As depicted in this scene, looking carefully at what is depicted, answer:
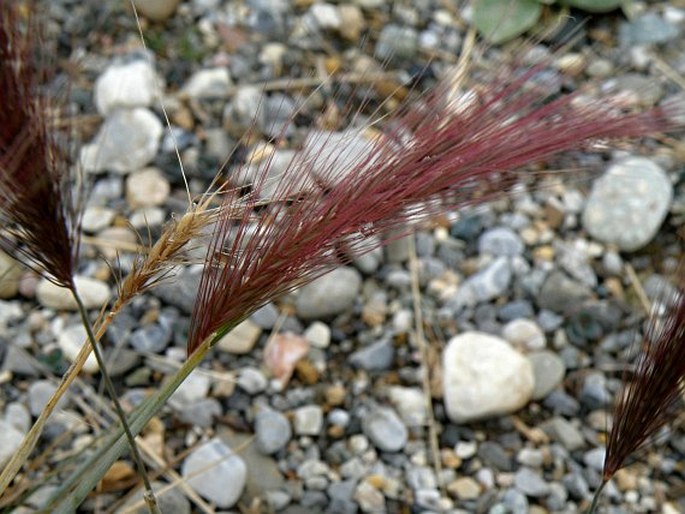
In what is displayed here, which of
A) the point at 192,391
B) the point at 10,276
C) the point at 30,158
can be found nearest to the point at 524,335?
the point at 192,391

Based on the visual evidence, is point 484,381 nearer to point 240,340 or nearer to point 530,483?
point 530,483

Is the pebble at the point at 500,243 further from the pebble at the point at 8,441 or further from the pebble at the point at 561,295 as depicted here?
the pebble at the point at 8,441

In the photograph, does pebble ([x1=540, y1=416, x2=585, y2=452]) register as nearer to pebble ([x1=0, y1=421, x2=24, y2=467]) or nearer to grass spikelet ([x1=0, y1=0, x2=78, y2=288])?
pebble ([x1=0, y1=421, x2=24, y2=467])

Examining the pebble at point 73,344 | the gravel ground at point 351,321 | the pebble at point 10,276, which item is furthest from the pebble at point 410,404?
the pebble at point 10,276

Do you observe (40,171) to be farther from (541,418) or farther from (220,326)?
(541,418)

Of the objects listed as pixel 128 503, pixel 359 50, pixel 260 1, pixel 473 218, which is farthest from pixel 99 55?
pixel 128 503

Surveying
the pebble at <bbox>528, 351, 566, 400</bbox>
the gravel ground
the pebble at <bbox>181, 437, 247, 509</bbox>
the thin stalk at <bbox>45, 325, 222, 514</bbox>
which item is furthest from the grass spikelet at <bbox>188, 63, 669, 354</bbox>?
the pebble at <bbox>528, 351, 566, 400</bbox>
